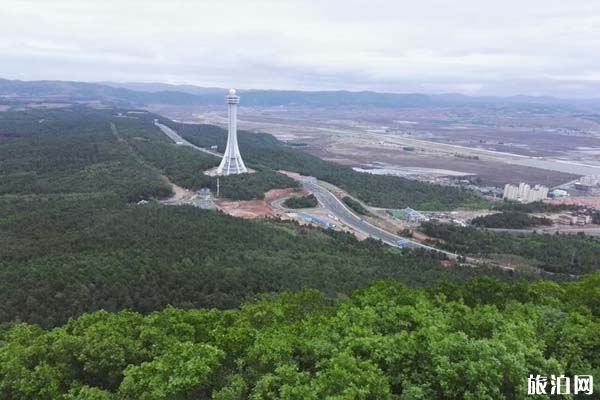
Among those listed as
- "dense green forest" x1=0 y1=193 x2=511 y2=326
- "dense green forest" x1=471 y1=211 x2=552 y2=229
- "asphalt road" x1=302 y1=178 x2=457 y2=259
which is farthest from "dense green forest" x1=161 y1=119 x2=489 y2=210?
"dense green forest" x1=0 y1=193 x2=511 y2=326

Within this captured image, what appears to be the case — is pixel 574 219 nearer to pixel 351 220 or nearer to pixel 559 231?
pixel 559 231

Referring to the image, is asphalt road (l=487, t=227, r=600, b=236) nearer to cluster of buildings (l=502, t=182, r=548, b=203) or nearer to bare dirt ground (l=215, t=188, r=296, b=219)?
cluster of buildings (l=502, t=182, r=548, b=203)

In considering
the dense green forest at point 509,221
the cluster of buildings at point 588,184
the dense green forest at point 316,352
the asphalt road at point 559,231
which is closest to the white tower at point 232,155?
the dense green forest at point 509,221

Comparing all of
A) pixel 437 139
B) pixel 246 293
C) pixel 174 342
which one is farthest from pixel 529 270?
pixel 437 139

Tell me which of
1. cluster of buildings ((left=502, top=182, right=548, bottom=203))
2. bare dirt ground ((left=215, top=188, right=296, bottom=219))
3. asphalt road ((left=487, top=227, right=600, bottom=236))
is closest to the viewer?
bare dirt ground ((left=215, top=188, right=296, bottom=219))

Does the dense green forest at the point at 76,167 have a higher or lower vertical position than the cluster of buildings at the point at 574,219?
higher

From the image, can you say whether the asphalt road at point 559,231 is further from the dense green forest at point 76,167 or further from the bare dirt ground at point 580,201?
the dense green forest at point 76,167

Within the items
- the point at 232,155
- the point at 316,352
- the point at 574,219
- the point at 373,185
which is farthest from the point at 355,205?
the point at 316,352
